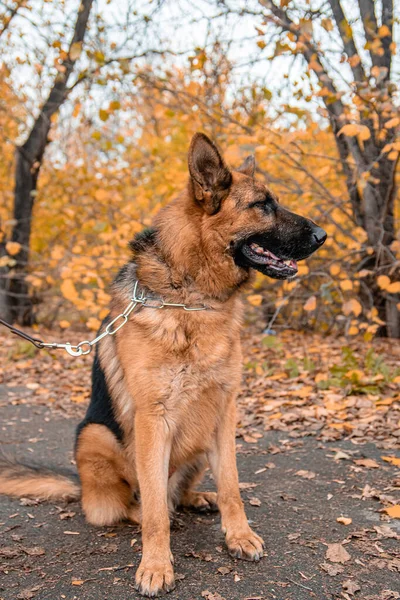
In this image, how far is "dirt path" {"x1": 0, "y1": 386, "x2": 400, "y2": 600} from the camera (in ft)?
8.23

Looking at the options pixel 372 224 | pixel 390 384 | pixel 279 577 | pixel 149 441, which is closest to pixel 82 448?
pixel 149 441

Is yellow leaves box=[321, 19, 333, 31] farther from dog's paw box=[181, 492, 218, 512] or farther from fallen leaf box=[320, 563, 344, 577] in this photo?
fallen leaf box=[320, 563, 344, 577]

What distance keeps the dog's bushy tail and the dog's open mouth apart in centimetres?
191

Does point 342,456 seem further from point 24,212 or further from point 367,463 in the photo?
point 24,212

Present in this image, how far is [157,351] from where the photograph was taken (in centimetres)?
275

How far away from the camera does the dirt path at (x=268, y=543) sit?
2510 millimetres

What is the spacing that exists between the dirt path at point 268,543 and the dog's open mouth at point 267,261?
1.52 metres

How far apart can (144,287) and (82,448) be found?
1060 mm

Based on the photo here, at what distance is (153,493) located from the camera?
104 inches

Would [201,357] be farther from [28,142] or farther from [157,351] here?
[28,142]

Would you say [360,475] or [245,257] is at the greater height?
[245,257]

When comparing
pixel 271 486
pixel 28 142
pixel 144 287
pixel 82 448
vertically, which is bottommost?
pixel 271 486

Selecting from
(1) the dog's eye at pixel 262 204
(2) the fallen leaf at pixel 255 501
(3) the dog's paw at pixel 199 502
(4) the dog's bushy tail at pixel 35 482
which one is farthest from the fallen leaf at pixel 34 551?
(1) the dog's eye at pixel 262 204

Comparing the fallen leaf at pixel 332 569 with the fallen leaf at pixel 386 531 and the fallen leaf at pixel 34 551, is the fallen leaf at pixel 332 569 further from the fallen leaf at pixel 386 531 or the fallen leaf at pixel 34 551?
the fallen leaf at pixel 34 551
